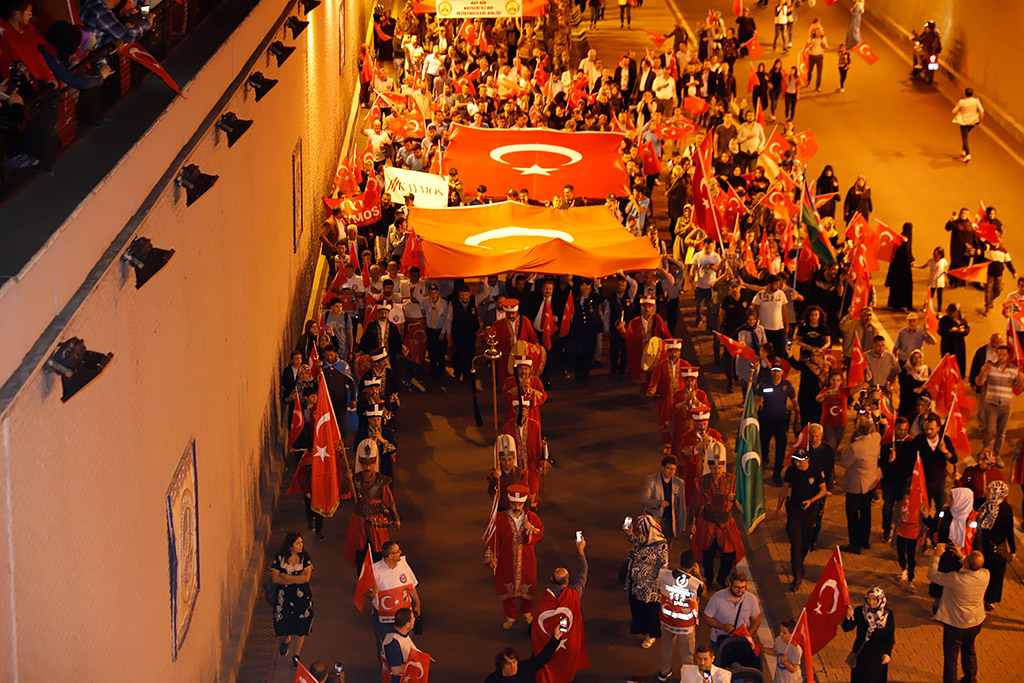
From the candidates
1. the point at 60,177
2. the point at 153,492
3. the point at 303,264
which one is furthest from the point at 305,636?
the point at 303,264

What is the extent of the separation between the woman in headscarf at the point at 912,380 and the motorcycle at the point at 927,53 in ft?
62.4

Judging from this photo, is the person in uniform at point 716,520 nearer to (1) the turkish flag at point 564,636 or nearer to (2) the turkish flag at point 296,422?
(1) the turkish flag at point 564,636

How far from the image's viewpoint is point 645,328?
1864cm

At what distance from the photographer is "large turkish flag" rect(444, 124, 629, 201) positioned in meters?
22.7

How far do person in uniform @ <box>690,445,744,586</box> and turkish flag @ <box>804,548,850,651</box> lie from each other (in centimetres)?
140

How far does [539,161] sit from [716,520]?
10797 millimetres

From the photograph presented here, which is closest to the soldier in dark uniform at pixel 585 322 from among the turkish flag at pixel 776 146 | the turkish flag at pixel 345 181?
the turkish flag at pixel 345 181

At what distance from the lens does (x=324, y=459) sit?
14.3 m

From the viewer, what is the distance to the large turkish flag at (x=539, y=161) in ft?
74.3

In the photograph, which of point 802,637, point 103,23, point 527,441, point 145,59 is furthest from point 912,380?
point 103,23

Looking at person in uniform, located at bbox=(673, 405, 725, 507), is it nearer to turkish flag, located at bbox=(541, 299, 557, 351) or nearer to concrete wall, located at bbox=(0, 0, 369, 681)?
turkish flag, located at bbox=(541, 299, 557, 351)

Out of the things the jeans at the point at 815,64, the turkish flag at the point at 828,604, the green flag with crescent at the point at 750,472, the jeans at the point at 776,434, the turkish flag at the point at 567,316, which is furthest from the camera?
the jeans at the point at 815,64

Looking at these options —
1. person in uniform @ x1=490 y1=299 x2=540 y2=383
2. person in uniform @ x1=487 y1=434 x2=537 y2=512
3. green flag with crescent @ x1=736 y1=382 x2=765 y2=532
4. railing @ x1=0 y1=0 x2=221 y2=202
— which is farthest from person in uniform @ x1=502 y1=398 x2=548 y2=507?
railing @ x1=0 y1=0 x2=221 y2=202

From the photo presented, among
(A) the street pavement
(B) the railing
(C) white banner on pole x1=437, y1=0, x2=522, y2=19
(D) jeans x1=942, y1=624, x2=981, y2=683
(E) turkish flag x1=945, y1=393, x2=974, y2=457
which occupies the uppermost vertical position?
(B) the railing
